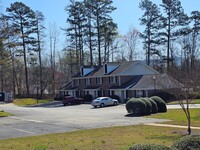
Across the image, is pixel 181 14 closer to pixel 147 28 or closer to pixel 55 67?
pixel 147 28

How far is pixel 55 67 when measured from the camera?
99.2 meters

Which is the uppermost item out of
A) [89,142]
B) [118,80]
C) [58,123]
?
[118,80]

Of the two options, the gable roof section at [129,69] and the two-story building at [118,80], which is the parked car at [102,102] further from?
the gable roof section at [129,69]

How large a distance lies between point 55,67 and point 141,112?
67.6 metres

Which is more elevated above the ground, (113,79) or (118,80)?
(113,79)

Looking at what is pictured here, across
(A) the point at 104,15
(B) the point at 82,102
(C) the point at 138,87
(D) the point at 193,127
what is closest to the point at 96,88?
(B) the point at 82,102

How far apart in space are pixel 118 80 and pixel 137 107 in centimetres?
3038

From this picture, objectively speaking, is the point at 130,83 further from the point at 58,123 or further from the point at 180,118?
the point at 58,123

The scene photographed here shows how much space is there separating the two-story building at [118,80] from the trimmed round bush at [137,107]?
21.9 metres

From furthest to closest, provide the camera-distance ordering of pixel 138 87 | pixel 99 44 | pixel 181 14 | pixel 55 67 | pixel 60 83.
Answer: pixel 55 67 → pixel 60 83 → pixel 99 44 → pixel 181 14 → pixel 138 87

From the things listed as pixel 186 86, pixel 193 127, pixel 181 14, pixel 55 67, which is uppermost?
pixel 181 14

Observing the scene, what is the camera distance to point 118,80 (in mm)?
64375

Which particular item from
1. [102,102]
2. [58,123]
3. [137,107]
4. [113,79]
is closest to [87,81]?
[113,79]

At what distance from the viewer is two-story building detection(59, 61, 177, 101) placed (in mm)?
59034
